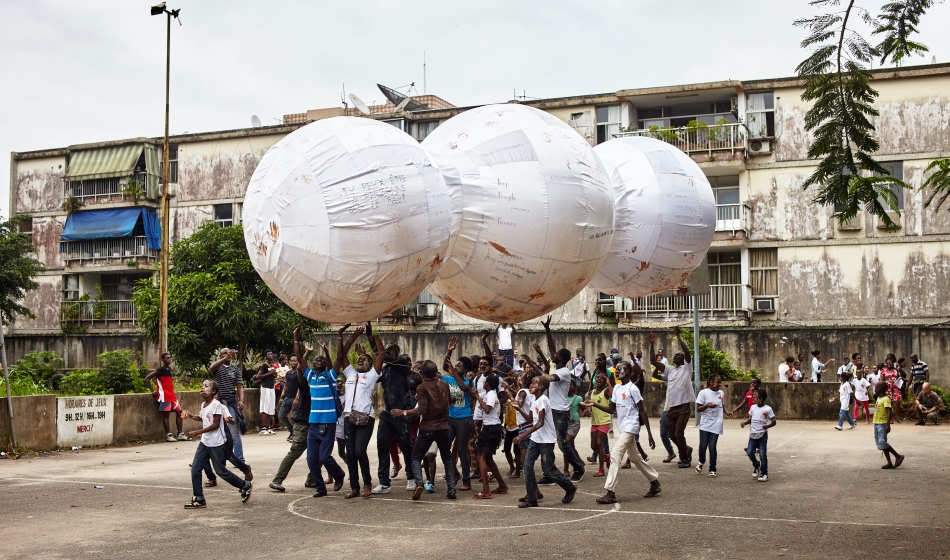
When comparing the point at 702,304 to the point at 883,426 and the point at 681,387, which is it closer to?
the point at 883,426

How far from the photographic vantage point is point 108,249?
3891 centimetres

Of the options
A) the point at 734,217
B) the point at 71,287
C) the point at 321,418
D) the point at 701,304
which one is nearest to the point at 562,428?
the point at 321,418

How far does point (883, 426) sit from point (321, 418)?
8.39 meters

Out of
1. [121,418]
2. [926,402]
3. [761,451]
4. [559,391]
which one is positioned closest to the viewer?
[559,391]

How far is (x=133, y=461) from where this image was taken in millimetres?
15641

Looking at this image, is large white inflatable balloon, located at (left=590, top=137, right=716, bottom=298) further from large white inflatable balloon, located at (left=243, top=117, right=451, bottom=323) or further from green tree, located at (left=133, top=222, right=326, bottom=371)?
green tree, located at (left=133, top=222, right=326, bottom=371)

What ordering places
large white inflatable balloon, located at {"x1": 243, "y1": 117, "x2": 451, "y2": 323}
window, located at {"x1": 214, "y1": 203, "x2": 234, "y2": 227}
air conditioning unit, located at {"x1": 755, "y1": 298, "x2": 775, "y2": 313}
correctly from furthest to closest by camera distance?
window, located at {"x1": 214, "y1": 203, "x2": 234, "y2": 227} < air conditioning unit, located at {"x1": 755, "y1": 298, "x2": 775, "y2": 313} < large white inflatable balloon, located at {"x1": 243, "y1": 117, "x2": 451, "y2": 323}

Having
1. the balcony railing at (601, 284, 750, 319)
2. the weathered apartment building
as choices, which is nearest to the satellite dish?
the weathered apartment building

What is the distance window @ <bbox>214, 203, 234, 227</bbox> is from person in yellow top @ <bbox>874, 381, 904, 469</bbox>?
27.5 m

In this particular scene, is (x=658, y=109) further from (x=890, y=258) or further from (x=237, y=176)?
(x=237, y=176)

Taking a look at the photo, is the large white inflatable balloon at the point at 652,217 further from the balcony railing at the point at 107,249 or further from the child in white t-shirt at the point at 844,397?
the balcony railing at the point at 107,249

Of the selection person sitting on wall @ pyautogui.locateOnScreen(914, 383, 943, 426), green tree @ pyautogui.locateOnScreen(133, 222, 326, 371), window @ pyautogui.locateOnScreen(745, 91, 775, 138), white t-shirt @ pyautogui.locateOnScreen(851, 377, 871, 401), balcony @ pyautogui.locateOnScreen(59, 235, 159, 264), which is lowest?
person sitting on wall @ pyautogui.locateOnScreen(914, 383, 943, 426)

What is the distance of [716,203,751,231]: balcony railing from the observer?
30.2m

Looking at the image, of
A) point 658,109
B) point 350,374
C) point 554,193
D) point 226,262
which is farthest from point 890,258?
point 554,193
